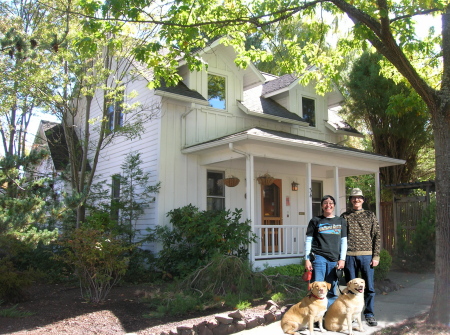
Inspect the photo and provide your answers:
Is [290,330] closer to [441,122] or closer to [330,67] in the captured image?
[441,122]

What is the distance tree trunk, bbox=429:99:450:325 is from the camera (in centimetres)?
571

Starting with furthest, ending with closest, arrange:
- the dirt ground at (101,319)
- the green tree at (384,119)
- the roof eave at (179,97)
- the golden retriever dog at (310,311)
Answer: the green tree at (384,119)
the roof eave at (179,97)
the dirt ground at (101,319)
the golden retriever dog at (310,311)

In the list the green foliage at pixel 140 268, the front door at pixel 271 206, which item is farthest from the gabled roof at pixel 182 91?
the green foliage at pixel 140 268

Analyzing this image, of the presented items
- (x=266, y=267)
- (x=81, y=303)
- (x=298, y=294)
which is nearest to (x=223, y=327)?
(x=298, y=294)

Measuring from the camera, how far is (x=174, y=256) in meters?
10.2

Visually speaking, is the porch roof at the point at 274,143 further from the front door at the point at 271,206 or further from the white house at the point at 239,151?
the front door at the point at 271,206

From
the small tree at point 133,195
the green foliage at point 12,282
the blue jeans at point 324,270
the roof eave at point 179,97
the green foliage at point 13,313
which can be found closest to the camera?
the blue jeans at point 324,270

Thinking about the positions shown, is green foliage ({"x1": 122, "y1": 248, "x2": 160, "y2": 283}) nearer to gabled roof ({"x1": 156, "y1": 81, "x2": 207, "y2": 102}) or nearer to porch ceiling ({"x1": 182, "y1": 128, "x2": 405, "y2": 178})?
porch ceiling ({"x1": 182, "y1": 128, "x2": 405, "y2": 178})

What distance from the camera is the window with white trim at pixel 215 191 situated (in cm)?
1213

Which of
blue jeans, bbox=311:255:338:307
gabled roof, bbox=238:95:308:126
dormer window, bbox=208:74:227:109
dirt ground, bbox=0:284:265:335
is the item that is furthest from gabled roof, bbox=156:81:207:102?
blue jeans, bbox=311:255:338:307

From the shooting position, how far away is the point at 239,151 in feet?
33.3

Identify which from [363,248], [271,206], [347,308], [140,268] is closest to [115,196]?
[140,268]

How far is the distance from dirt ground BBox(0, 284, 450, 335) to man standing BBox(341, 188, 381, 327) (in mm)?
615

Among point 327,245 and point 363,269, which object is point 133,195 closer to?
point 327,245
